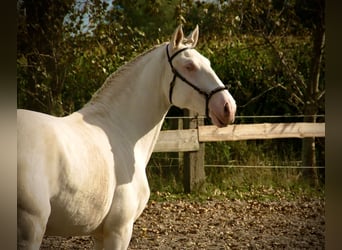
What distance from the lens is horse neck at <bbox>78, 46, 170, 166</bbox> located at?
94.3 inches

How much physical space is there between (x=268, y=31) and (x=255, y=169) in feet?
2.94

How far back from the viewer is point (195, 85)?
7.75 feet

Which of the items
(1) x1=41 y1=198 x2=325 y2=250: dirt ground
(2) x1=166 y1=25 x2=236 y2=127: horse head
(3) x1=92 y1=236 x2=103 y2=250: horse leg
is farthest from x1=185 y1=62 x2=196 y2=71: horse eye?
(1) x1=41 y1=198 x2=325 y2=250: dirt ground

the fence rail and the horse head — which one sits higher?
the horse head

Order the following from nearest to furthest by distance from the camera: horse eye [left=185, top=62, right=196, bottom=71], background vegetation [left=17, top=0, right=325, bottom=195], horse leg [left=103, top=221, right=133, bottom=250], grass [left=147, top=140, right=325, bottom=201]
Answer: horse leg [left=103, top=221, right=133, bottom=250] < horse eye [left=185, top=62, right=196, bottom=71] < background vegetation [left=17, top=0, right=325, bottom=195] < grass [left=147, top=140, right=325, bottom=201]

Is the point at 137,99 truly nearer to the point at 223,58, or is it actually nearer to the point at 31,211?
the point at 31,211

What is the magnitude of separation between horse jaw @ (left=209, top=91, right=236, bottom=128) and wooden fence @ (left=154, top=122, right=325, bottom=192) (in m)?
1.11

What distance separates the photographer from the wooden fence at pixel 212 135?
3428mm

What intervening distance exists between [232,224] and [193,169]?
1.37ft

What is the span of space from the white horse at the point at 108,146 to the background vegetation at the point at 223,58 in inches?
26.8

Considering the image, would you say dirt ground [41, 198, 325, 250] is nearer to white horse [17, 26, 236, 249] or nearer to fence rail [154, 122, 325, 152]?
fence rail [154, 122, 325, 152]

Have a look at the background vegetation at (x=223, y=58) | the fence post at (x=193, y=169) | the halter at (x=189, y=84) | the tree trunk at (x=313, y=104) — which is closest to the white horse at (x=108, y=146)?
the halter at (x=189, y=84)

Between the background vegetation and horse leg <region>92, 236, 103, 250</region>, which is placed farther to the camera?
the background vegetation

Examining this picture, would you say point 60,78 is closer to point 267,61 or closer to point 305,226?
point 267,61
